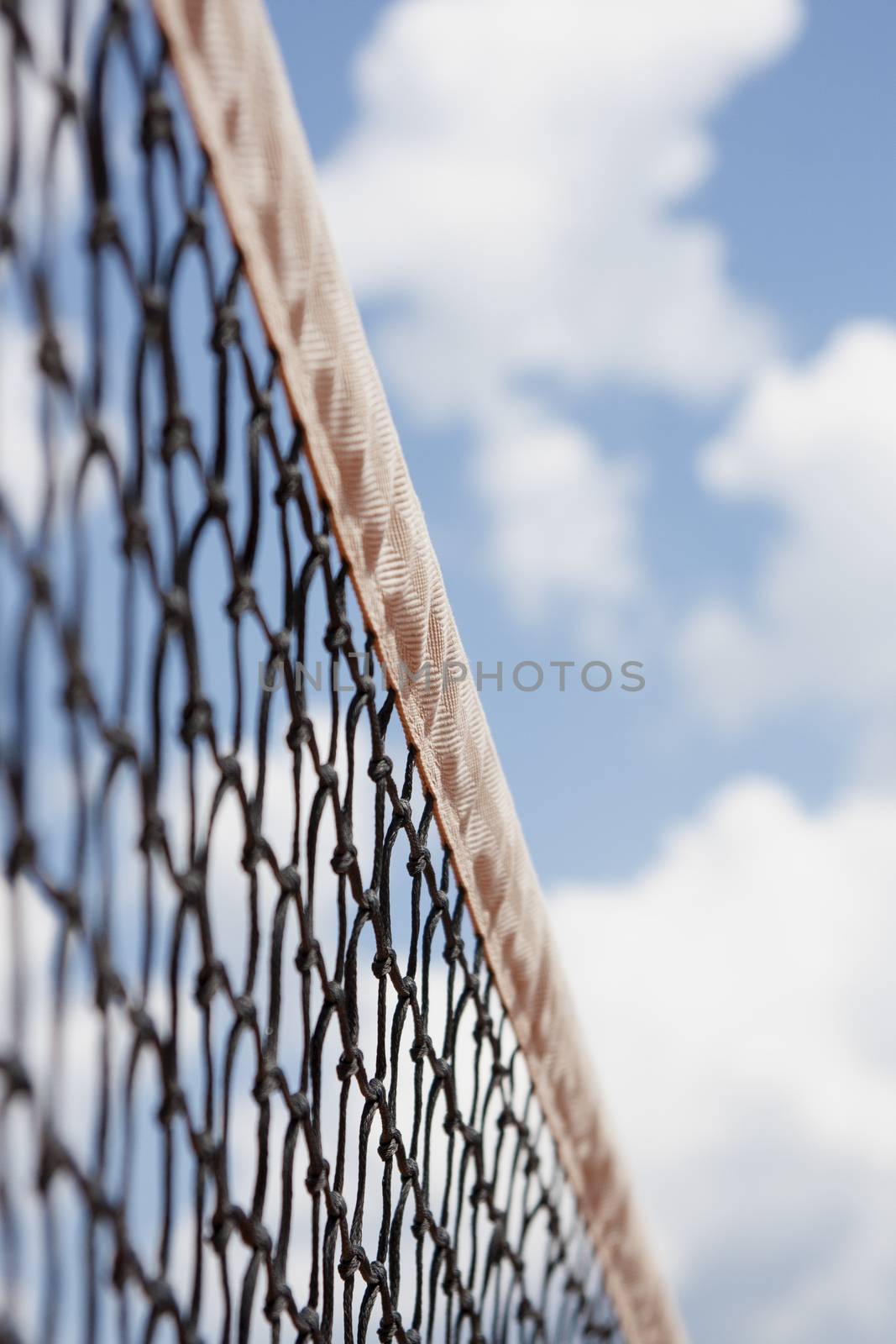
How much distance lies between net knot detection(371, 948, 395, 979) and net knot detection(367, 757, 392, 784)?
125 millimetres

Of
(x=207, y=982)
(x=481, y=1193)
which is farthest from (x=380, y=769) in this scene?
(x=481, y=1193)

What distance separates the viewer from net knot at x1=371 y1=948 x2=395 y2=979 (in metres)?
1.00

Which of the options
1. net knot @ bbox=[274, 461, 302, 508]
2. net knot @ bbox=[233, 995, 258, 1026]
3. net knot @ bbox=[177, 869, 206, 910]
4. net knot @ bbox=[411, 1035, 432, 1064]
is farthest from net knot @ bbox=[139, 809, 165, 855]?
net knot @ bbox=[411, 1035, 432, 1064]

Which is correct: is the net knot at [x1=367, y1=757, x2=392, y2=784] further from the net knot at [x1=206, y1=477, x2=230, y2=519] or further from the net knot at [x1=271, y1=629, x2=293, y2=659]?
the net knot at [x1=206, y1=477, x2=230, y2=519]

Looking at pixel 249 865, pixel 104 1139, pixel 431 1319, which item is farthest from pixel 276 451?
pixel 431 1319

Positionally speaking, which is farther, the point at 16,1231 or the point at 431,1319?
the point at 431,1319

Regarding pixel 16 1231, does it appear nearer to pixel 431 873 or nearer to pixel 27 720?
pixel 27 720

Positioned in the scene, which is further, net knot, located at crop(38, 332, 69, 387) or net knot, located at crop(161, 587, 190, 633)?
net knot, located at crop(161, 587, 190, 633)

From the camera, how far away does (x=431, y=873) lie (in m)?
1.12

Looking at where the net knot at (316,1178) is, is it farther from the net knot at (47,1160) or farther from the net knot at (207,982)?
the net knot at (47,1160)

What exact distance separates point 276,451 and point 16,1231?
1.47ft

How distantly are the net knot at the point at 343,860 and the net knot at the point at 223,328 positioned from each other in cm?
36

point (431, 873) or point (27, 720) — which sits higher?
point (431, 873)

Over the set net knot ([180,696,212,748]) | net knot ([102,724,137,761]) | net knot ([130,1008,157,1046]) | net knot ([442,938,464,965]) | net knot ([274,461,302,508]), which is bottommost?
net knot ([130,1008,157,1046])
